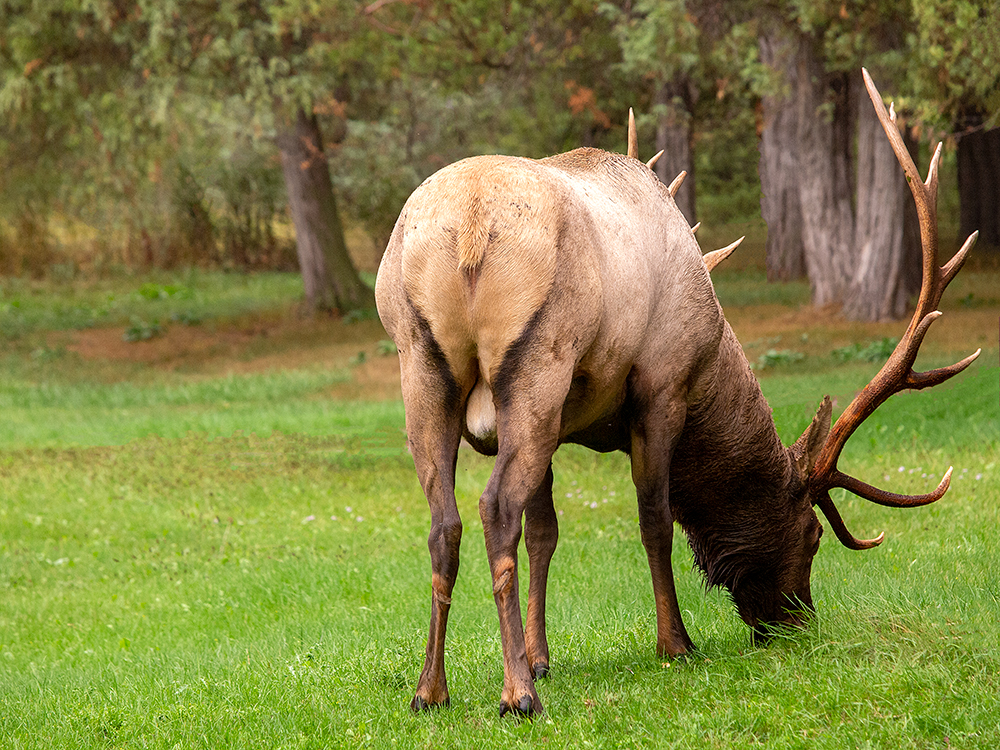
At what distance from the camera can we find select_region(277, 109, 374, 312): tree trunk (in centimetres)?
2066

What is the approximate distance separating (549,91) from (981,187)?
32.8 feet

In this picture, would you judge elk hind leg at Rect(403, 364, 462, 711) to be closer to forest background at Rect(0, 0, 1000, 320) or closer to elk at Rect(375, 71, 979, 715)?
elk at Rect(375, 71, 979, 715)

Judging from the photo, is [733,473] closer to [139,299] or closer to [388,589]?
[388,589]

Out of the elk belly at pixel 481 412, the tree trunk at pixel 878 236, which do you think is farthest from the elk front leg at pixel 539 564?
the tree trunk at pixel 878 236

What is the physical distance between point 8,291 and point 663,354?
24.8 meters

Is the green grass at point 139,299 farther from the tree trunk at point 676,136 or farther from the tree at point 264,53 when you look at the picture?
the tree trunk at point 676,136

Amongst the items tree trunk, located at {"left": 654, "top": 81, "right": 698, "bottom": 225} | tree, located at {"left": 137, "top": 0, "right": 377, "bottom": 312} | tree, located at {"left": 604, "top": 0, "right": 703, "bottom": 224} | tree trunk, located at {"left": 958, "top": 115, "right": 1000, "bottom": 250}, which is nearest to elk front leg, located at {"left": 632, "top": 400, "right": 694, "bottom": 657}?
tree, located at {"left": 604, "top": 0, "right": 703, "bottom": 224}

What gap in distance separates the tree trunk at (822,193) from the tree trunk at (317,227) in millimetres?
8674

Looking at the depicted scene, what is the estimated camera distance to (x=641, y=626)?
18.0ft

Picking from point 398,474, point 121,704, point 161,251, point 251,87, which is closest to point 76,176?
point 251,87

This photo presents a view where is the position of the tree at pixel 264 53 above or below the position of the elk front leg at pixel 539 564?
above

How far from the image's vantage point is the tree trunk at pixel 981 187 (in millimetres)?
22875

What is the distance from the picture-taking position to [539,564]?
4.94 metres

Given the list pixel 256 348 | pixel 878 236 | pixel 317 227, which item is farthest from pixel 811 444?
pixel 317 227
